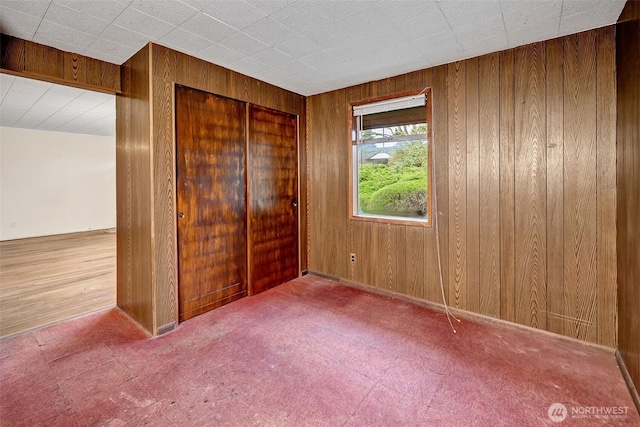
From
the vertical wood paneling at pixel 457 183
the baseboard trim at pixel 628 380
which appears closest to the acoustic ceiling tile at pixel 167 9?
the vertical wood paneling at pixel 457 183

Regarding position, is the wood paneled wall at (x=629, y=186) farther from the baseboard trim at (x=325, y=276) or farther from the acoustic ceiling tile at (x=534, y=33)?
the baseboard trim at (x=325, y=276)

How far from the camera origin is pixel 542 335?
8.69 feet

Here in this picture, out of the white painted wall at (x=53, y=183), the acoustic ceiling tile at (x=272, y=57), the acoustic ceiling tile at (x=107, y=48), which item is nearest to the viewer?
the acoustic ceiling tile at (x=107, y=48)

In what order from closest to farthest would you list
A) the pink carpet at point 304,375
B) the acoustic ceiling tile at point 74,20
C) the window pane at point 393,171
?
the pink carpet at point 304,375 → the acoustic ceiling tile at point 74,20 → the window pane at point 393,171

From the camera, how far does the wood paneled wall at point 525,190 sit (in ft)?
7.89

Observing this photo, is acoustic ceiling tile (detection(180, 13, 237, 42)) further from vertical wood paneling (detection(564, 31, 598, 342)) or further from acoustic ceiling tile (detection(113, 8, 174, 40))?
vertical wood paneling (detection(564, 31, 598, 342))

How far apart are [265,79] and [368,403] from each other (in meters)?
3.33

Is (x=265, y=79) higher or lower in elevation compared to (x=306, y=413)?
higher

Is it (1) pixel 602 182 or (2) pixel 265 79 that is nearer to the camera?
(1) pixel 602 182

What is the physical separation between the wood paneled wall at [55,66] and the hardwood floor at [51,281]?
87.6 inches

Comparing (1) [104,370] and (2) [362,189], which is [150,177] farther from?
(2) [362,189]

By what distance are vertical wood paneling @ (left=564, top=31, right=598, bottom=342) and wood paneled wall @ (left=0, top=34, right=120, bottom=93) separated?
4045 mm

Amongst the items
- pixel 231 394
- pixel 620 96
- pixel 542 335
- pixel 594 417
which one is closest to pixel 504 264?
pixel 542 335

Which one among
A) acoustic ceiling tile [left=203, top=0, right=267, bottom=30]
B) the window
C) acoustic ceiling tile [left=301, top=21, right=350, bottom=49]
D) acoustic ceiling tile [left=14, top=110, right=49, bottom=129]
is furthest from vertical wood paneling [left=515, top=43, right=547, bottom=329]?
acoustic ceiling tile [left=14, top=110, right=49, bottom=129]
